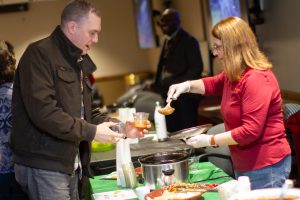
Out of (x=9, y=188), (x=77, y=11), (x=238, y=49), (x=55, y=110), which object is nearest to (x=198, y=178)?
(x=238, y=49)

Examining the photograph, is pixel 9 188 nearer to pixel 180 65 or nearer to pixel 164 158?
pixel 164 158

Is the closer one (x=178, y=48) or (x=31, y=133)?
(x=31, y=133)

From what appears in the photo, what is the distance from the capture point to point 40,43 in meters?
2.43

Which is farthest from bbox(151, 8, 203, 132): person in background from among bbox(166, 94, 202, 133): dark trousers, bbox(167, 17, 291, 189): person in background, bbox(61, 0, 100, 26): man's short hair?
bbox(61, 0, 100, 26): man's short hair

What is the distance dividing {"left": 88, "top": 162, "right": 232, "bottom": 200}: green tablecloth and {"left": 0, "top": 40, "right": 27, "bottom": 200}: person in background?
53 centimetres

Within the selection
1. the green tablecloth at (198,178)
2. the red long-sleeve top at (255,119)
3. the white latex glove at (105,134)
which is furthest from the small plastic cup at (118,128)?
the red long-sleeve top at (255,119)

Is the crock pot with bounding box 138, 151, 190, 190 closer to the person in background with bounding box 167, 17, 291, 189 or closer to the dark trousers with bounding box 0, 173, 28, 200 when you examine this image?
the person in background with bounding box 167, 17, 291, 189

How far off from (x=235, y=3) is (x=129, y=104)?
1.71 m

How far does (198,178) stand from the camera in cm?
262

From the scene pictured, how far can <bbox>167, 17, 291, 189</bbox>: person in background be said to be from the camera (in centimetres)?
239


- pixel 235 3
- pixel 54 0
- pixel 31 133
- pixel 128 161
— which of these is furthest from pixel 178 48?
pixel 54 0

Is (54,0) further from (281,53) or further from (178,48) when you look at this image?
(281,53)

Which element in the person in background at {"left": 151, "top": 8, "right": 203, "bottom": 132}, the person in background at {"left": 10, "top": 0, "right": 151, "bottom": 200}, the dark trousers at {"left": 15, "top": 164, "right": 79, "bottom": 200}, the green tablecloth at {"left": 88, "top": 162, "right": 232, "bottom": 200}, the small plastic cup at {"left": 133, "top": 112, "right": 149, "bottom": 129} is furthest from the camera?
the person in background at {"left": 151, "top": 8, "right": 203, "bottom": 132}

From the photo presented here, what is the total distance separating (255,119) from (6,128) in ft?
4.90
